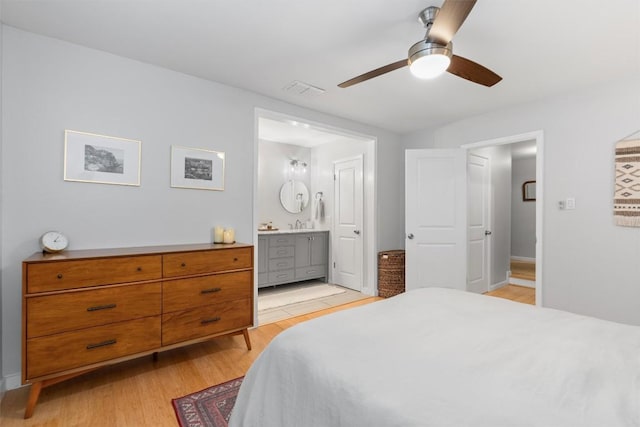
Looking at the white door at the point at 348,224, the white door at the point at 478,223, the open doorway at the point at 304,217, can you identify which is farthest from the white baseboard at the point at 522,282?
the white door at the point at 348,224

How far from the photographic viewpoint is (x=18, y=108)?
2.06m

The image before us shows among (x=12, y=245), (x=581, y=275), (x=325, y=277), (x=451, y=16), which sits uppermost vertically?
(x=451, y=16)

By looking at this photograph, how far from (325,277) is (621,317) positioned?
3.61 m

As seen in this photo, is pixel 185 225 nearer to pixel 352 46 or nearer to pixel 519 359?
pixel 352 46

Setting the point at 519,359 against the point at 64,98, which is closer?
the point at 519,359

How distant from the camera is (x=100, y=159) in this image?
7.68 ft

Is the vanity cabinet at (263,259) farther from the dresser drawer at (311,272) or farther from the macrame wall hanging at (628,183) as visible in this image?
the macrame wall hanging at (628,183)

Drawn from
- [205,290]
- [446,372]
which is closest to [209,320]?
[205,290]

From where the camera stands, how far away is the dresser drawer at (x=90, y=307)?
178 centimetres

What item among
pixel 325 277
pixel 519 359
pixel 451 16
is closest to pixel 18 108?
pixel 451 16

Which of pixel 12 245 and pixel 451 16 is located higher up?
pixel 451 16

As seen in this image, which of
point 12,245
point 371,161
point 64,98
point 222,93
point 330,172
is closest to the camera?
point 12,245

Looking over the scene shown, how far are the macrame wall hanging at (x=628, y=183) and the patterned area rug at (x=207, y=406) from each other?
3.60 m

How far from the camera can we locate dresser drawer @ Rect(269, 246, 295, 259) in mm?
4562
